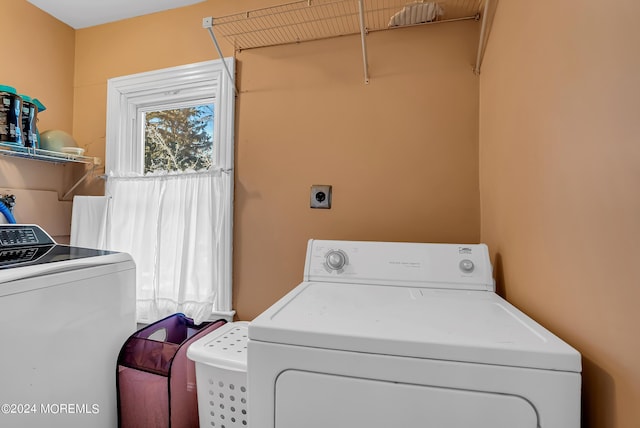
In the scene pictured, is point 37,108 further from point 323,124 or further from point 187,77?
point 323,124

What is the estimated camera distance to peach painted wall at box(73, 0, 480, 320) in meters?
1.42

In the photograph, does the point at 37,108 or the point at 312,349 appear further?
the point at 37,108

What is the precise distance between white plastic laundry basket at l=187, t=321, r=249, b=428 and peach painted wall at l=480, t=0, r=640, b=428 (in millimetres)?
1049

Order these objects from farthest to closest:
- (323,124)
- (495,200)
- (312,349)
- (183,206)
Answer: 1. (183,206)
2. (323,124)
3. (495,200)
4. (312,349)

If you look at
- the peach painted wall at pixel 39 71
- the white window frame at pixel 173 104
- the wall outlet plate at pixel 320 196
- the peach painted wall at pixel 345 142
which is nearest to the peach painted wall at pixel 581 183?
the peach painted wall at pixel 345 142

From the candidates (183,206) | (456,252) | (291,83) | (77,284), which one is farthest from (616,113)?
(183,206)

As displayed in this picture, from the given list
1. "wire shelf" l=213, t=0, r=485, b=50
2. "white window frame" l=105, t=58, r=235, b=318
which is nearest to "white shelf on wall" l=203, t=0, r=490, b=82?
"wire shelf" l=213, t=0, r=485, b=50

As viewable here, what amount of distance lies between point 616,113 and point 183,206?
1800mm

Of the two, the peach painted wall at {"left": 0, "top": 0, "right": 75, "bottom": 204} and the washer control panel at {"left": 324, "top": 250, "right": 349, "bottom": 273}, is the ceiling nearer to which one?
the peach painted wall at {"left": 0, "top": 0, "right": 75, "bottom": 204}

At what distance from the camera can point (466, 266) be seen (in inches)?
46.0

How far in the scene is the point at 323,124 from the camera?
62.2 inches

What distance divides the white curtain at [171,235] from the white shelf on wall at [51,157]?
23 centimetres

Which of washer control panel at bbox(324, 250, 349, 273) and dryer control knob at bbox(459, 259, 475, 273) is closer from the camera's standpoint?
dryer control knob at bbox(459, 259, 475, 273)

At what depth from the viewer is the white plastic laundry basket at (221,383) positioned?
1.16m
